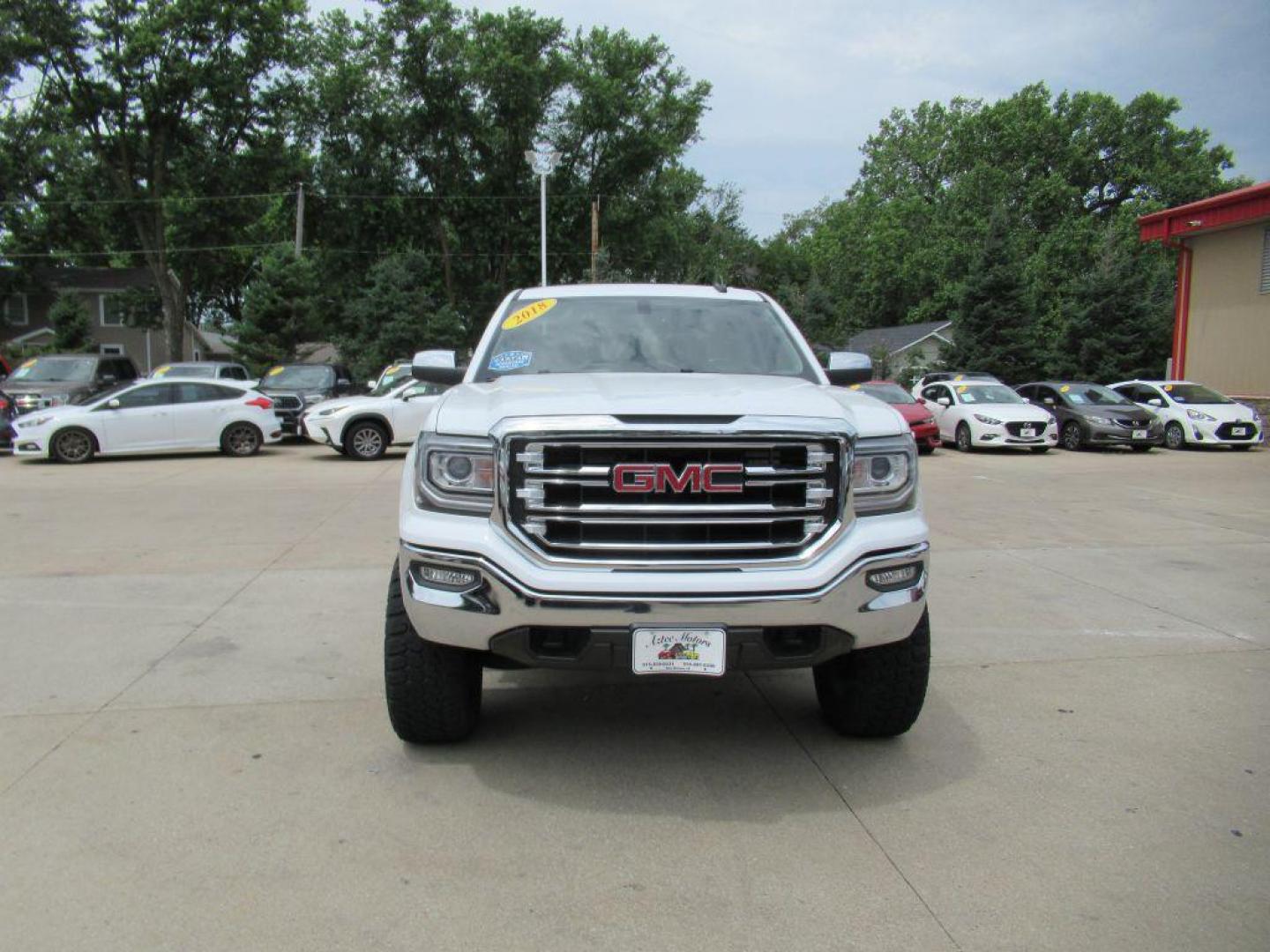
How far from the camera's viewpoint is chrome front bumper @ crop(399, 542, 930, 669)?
3475 millimetres

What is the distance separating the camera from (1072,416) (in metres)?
21.6

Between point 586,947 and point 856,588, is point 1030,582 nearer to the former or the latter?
point 856,588

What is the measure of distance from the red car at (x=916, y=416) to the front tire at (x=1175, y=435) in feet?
17.7

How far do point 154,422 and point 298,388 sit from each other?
5270mm

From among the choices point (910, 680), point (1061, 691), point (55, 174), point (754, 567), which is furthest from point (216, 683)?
point (55, 174)

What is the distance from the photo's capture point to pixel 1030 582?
7.51 metres

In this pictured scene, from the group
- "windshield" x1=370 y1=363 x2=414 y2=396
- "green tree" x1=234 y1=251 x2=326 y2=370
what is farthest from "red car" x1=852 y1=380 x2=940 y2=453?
"green tree" x1=234 y1=251 x2=326 y2=370

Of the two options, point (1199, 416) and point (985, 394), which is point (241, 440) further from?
point (1199, 416)

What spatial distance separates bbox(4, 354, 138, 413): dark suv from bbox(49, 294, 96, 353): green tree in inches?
1042

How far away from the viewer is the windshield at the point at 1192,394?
22.2m

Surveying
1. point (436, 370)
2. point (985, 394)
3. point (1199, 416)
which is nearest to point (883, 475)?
point (436, 370)

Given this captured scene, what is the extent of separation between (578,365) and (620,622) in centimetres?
172

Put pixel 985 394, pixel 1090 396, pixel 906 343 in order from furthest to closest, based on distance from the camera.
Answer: pixel 906 343 → pixel 1090 396 → pixel 985 394

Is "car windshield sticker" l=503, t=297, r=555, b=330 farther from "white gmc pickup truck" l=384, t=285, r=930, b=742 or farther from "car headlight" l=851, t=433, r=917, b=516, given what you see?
"car headlight" l=851, t=433, r=917, b=516
